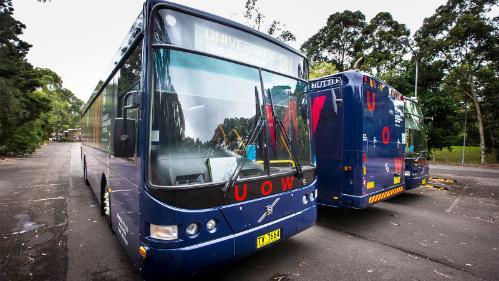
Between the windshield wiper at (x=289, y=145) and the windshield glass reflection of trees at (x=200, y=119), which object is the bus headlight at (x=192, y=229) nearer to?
the windshield glass reflection of trees at (x=200, y=119)

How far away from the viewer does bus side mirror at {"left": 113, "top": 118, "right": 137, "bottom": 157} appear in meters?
2.71

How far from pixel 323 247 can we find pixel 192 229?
2642 millimetres

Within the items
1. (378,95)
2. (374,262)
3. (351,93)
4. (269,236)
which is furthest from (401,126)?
(269,236)

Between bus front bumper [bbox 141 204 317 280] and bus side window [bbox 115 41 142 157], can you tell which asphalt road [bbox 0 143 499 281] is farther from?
bus side window [bbox 115 41 142 157]

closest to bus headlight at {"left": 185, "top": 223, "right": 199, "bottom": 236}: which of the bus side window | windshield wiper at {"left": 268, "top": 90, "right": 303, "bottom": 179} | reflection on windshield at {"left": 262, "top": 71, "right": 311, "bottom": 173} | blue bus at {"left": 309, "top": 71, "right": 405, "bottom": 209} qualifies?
the bus side window

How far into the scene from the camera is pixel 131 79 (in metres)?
3.33

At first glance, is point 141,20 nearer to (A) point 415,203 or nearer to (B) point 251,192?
(B) point 251,192

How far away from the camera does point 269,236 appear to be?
3.27 meters

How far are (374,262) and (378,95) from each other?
11.2 ft

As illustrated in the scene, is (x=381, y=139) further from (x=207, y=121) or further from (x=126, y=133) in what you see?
(x=126, y=133)

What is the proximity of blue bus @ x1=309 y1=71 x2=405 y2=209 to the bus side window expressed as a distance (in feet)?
10.4

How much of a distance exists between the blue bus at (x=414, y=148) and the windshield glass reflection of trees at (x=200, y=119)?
5.97 m

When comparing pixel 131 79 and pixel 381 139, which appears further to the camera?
pixel 381 139

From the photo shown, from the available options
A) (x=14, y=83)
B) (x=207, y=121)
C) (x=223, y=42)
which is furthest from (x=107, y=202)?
(x=14, y=83)
